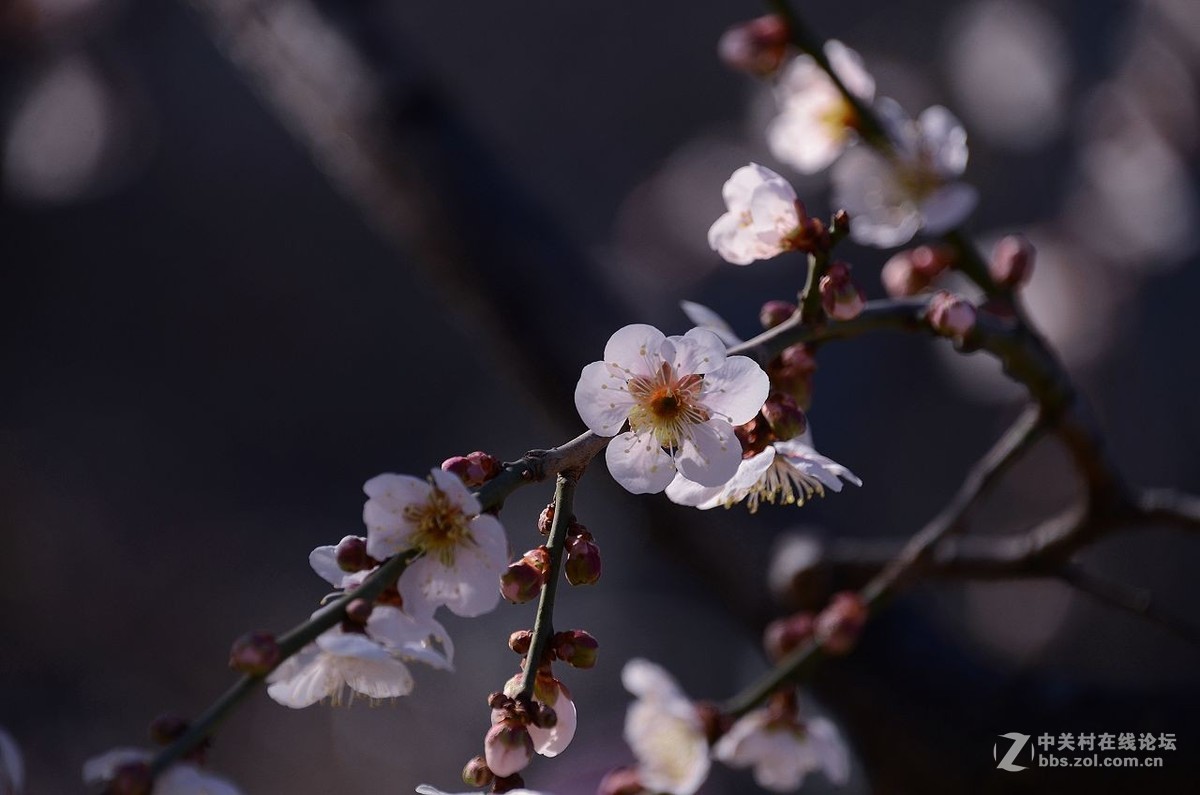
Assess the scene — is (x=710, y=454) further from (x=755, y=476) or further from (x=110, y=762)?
(x=110, y=762)

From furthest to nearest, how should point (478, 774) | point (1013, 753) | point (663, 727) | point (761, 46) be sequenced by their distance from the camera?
point (1013, 753) → point (761, 46) → point (663, 727) → point (478, 774)

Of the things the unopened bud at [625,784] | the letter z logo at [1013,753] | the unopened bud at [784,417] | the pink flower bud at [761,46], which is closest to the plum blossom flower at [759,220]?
the unopened bud at [784,417]

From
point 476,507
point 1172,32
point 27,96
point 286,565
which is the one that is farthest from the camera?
point 27,96

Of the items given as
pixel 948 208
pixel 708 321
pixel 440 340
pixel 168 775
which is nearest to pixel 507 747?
pixel 168 775

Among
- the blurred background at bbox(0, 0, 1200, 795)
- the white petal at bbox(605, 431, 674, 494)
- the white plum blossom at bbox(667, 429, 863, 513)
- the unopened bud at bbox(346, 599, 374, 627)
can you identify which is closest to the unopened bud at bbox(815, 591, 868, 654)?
the white plum blossom at bbox(667, 429, 863, 513)

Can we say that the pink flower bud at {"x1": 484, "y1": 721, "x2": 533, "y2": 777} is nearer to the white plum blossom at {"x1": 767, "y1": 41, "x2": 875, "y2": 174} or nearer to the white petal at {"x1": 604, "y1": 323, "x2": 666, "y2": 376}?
the white petal at {"x1": 604, "y1": 323, "x2": 666, "y2": 376}

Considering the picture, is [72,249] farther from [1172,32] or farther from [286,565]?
[1172,32]

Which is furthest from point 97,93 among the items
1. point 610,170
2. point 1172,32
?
point 1172,32
